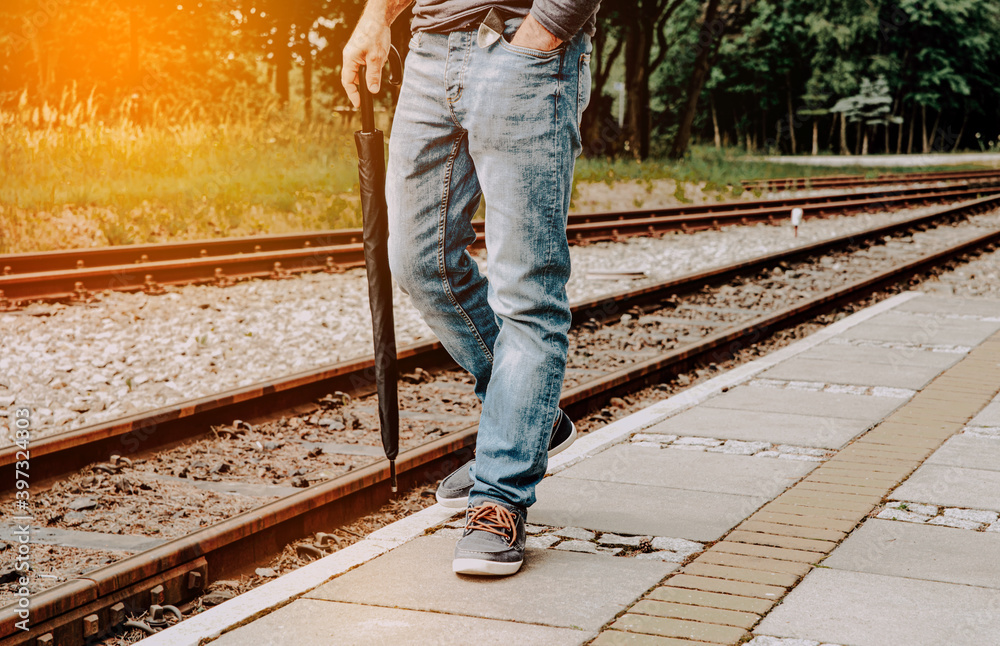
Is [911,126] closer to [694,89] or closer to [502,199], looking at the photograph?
[694,89]

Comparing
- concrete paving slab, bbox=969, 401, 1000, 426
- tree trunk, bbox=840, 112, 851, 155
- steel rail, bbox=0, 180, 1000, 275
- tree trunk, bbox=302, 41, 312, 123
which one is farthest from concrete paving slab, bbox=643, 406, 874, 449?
tree trunk, bbox=840, 112, 851, 155

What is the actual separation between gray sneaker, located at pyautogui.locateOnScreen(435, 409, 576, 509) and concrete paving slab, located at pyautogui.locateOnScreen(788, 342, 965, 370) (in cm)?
325

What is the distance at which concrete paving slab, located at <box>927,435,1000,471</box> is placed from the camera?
393 cm

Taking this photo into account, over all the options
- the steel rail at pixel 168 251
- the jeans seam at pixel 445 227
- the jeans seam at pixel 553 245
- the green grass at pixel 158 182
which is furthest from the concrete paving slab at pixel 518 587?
the green grass at pixel 158 182

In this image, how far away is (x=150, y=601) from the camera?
109 inches

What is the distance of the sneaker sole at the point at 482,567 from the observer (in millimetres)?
2744

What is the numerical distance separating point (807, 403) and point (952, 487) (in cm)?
143

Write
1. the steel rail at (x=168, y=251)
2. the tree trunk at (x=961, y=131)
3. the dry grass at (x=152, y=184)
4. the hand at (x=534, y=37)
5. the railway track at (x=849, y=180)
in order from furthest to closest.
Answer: the tree trunk at (x=961, y=131) < the railway track at (x=849, y=180) < the dry grass at (x=152, y=184) < the steel rail at (x=168, y=251) < the hand at (x=534, y=37)

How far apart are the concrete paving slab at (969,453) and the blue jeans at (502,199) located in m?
Answer: 1.85

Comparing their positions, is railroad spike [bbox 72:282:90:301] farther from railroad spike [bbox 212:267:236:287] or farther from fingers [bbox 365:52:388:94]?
fingers [bbox 365:52:388:94]

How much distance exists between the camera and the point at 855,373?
18.9 feet

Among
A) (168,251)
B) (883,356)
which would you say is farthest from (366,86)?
(168,251)

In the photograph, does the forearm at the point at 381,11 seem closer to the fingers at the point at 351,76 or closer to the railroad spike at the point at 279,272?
the fingers at the point at 351,76

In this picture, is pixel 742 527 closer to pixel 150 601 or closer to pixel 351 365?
pixel 150 601
